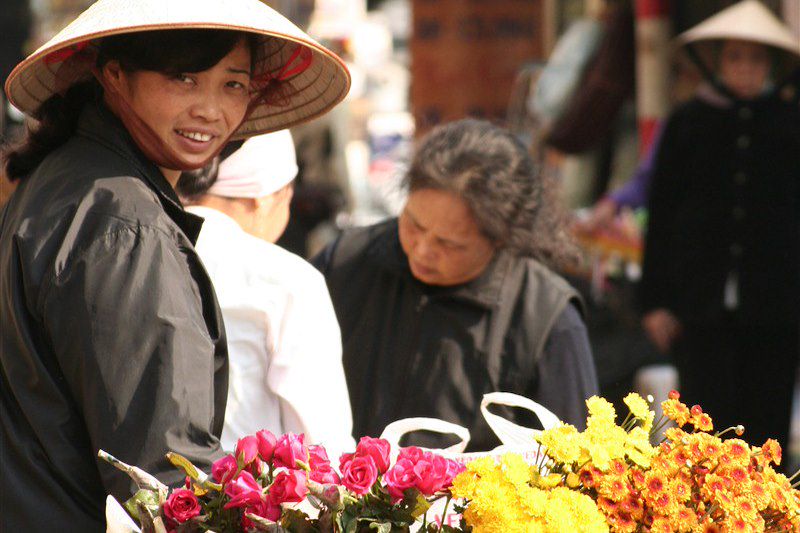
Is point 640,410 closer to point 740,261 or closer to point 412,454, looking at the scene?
point 412,454

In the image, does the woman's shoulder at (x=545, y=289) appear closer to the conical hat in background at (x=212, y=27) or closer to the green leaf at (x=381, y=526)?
the conical hat in background at (x=212, y=27)

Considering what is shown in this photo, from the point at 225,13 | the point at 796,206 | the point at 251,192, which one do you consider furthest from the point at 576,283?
the point at 225,13

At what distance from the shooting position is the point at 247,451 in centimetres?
158

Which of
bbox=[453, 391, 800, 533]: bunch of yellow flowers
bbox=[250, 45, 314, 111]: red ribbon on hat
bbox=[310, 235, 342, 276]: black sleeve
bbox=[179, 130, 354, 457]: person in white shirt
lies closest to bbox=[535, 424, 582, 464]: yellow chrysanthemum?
bbox=[453, 391, 800, 533]: bunch of yellow flowers

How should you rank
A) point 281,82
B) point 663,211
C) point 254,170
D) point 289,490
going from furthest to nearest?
point 663,211 < point 254,170 < point 281,82 < point 289,490

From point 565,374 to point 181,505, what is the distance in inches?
62.2

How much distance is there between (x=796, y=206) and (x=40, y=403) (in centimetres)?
342

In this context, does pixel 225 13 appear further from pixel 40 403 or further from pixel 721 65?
pixel 721 65

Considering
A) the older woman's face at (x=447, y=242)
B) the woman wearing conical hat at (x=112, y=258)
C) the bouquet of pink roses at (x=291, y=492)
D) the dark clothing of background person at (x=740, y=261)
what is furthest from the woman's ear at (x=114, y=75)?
the dark clothing of background person at (x=740, y=261)

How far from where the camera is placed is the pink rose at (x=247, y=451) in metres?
1.57

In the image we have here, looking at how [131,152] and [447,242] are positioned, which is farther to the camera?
[447,242]

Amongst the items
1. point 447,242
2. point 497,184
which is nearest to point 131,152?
point 447,242

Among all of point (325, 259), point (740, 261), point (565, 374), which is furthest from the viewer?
point (740, 261)

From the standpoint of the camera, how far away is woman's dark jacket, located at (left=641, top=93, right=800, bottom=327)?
14.8 feet
